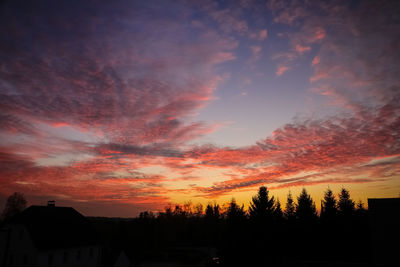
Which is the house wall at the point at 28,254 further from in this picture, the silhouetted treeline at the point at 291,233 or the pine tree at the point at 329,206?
the pine tree at the point at 329,206

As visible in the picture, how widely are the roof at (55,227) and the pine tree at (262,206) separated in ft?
86.7

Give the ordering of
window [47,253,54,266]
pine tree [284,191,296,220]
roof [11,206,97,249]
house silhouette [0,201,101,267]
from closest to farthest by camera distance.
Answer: house silhouette [0,201,101,267] < window [47,253,54,266] < roof [11,206,97,249] < pine tree [284,191,296,220]

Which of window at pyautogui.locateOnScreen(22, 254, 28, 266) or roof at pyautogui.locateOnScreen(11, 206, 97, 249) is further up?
roof at pyautogui.locateOnScreen(11, 206, 97, 249)

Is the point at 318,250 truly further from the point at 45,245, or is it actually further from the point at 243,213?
the point at 45,245

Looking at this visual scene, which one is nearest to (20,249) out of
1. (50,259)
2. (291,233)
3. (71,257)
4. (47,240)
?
(47,240)

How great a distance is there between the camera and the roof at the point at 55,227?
1276 inches


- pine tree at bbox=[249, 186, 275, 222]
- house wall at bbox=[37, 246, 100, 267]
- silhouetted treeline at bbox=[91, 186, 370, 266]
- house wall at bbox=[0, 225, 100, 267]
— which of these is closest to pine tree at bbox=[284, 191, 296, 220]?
silhouetted treeline at bbox=[91, 186, 370, 266]

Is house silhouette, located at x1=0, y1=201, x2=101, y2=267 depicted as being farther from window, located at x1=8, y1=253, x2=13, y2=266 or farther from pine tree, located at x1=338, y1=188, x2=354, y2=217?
pine tree, located at x1=338, y1=188, x2=354, y2=217

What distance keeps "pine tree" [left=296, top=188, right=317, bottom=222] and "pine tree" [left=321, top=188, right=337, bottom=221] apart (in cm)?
213

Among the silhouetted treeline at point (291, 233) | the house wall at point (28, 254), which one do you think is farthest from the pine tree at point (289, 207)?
the house wall at point (28, 254)

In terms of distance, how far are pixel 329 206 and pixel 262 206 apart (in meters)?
20.3

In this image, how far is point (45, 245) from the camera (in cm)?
3128

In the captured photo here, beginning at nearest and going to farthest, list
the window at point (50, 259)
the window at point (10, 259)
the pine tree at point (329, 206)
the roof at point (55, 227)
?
the window at point (50, 259)
the window at point (10, 259)
the roof at point (55, 227)
the pine tree at point (329, 206)

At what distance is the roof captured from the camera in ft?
106
